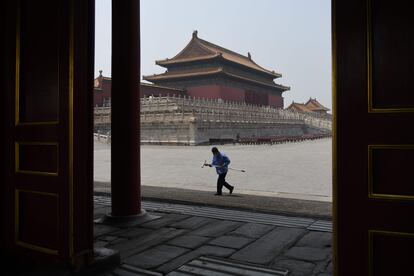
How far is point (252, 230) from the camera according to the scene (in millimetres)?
3832

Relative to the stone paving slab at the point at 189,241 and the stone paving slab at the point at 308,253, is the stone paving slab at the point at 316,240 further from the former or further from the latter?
the stone paving slab at the point at 189,241

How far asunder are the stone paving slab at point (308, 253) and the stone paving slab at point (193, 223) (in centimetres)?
118

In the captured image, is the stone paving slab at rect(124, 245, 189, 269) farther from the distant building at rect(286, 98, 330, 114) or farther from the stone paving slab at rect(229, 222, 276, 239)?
the distant building at rect(286, 98, 330, 114)

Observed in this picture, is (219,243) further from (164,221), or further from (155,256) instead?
(164,221)

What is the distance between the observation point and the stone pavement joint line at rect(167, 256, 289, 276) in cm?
268

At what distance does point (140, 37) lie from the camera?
438 centimetres

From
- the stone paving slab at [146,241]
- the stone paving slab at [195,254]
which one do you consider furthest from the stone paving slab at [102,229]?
the stone paving slab at [195,254]

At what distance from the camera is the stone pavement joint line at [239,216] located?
400 centimetres

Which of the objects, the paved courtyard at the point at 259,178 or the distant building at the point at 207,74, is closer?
the paved courtyard at the point at 259,178

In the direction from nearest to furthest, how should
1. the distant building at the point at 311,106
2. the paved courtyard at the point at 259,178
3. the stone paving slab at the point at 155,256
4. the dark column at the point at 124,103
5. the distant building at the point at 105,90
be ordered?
1. the stone paving slab at the point at 155,256
2. the dark column at the point at 124,103
3. the paved courtyard at the point at 259,178
4. the distant building at the point at 105,90
5. the distant building at the point at 311,106
